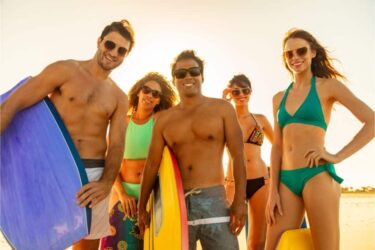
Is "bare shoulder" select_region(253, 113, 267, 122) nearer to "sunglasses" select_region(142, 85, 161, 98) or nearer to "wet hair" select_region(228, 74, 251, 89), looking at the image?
"wet hair" select_region(228, 74, 251, 89)

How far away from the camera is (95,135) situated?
301 centimetres

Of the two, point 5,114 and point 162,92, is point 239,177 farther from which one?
point 162,92

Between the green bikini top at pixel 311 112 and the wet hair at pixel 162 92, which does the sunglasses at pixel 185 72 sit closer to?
the green bikini top at pixel 311 112

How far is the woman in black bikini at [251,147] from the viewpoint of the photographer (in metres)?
4.46

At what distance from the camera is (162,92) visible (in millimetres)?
4461

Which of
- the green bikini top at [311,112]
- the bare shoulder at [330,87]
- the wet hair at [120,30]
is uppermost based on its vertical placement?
the wet hair at [120,30]

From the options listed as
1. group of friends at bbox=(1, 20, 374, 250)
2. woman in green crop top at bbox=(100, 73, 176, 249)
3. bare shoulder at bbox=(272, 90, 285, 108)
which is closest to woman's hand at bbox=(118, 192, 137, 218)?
woman in green crop top at bbox=(100, 73, 176, 249)

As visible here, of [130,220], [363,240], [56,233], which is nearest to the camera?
[56,233]

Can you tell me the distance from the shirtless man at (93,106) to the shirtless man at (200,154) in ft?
1.18

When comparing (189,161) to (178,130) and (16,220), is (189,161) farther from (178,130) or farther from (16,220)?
(16,220)

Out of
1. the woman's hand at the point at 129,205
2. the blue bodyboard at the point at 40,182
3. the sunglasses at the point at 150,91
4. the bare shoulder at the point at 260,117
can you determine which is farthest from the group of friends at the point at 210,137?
the bare shoulder at the point at 260,117

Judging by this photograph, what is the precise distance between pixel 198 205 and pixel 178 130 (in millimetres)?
648

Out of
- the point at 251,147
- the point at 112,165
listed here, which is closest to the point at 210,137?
the point at 112,165

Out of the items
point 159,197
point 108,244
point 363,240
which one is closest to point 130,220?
point 108,244
